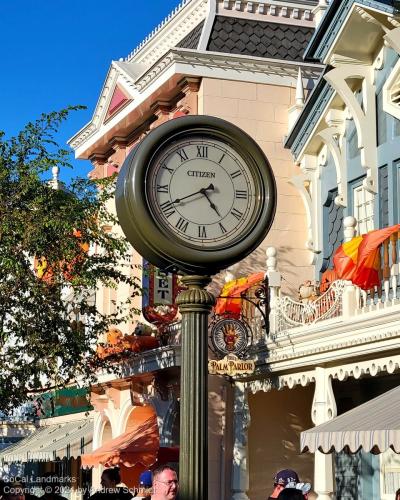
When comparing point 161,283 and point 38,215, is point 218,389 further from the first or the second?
point 38,215

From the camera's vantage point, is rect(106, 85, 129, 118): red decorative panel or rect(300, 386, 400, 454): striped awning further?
rect(106, 85, 129, 118): red decorative panel

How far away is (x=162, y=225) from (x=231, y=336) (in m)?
9.91

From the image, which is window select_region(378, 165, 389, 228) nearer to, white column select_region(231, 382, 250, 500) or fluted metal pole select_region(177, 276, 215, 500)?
white column select_region(231, 382, 250, 500)

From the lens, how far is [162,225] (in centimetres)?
555

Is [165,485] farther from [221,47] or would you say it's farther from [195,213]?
[221,47]

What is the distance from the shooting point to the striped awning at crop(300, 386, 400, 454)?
25.7ft

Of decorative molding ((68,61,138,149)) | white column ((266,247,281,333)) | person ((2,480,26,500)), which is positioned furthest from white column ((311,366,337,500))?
decorative molding ((68,61,138,149))

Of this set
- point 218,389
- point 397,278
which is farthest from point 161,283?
point 397,278

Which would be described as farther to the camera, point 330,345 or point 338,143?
point 338,143

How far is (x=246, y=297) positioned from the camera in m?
15.9

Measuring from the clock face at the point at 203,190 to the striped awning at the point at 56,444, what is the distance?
59.0ft

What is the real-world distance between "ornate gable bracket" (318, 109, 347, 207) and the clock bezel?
420 inches

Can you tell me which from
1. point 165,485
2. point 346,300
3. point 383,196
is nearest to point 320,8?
point 383,196

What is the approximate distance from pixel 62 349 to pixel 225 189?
11.0 m
